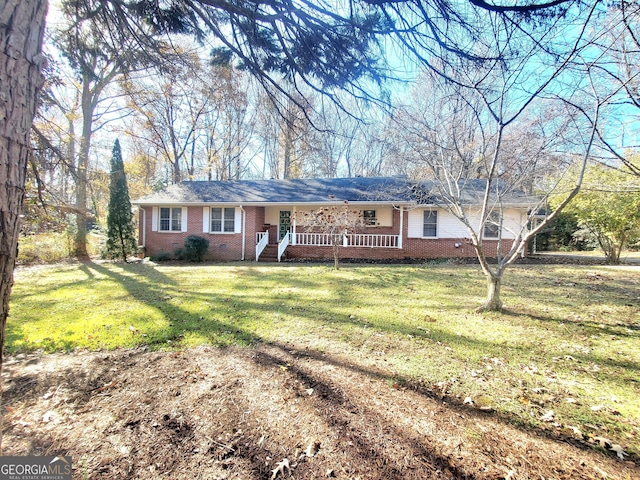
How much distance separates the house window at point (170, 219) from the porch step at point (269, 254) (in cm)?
504

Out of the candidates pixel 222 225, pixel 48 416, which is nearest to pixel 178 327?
pixel 48 416

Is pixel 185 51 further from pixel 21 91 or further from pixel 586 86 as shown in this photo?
pixel 586 86

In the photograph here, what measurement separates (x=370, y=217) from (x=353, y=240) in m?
1.66

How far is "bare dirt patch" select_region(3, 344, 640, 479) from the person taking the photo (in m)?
1.93

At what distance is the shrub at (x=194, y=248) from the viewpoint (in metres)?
13.5

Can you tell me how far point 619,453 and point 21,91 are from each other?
4.32 meters

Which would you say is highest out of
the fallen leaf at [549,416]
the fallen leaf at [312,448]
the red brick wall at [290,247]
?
the red brick wall at [290,247]

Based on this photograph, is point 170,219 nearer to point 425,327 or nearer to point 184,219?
point 184,219

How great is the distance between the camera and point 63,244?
14.0 meters

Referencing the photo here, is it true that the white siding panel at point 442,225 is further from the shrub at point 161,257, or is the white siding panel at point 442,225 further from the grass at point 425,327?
the shrub at point 161,257

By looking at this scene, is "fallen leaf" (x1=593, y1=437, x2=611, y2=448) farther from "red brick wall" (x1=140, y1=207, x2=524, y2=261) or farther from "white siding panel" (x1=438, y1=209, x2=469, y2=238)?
"white siding panel" (x1=438, y1=209, x2=469, y2=238)

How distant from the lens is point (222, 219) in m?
14.9

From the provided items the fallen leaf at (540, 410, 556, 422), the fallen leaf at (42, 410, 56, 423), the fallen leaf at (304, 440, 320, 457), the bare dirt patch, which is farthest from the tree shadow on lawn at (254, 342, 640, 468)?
the fallen leaf at (42, 410, 56, 423)

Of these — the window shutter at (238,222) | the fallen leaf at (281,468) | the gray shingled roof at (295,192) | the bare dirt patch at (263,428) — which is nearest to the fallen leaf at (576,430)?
the bare dirt patch at (263,428)
